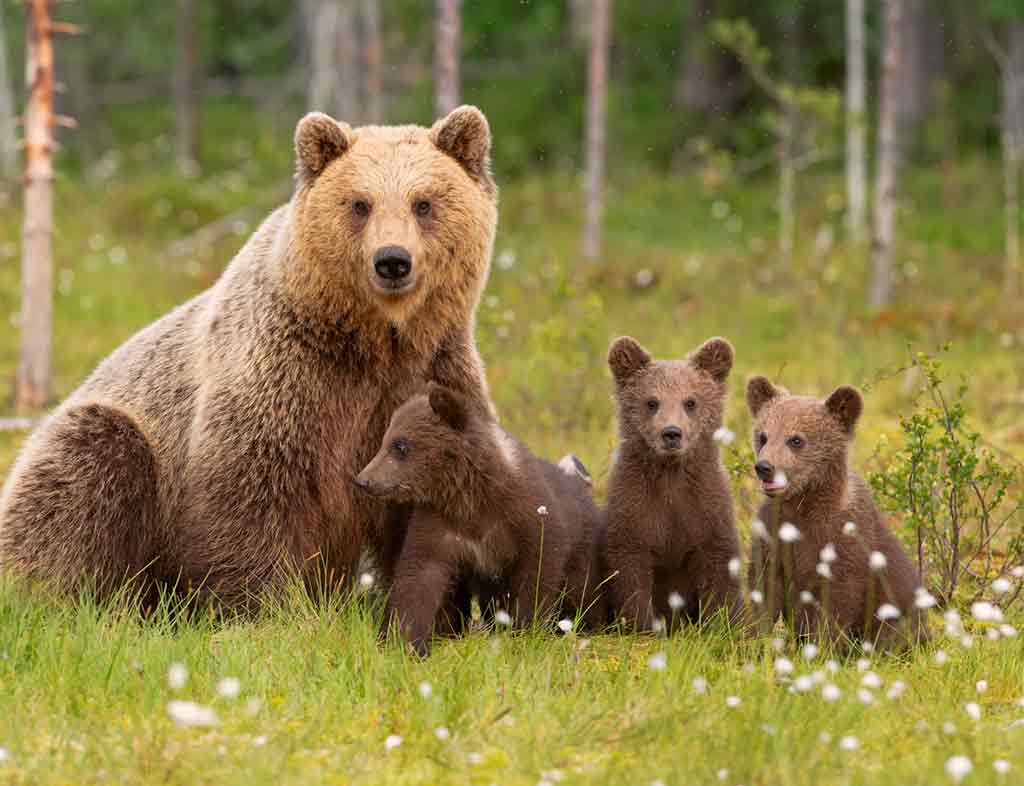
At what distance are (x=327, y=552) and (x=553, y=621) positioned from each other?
98 cm

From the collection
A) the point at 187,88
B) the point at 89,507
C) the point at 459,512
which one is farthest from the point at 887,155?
the point at 187,88

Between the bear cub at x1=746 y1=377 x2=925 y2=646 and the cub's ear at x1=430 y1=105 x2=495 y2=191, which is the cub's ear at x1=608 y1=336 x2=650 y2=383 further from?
the cub's ear at x1=430 y1=105 x2=495 y2=191

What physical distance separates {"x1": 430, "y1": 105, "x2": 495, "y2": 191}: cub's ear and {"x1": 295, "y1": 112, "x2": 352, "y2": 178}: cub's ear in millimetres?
382

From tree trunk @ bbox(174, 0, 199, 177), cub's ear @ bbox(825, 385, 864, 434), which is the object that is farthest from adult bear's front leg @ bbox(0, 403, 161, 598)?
tree trunk @ bbox(174, 0, 199, 177)

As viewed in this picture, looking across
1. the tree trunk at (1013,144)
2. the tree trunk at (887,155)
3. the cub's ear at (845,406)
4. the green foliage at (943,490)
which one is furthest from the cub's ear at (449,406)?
the tree trunk at (1013,144)

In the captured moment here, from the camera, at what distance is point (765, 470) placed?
5094 millimetres

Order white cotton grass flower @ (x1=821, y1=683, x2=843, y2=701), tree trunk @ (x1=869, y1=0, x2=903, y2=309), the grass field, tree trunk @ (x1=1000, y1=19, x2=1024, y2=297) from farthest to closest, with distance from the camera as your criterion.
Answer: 1. tree trunk @ (x1=1000, y1=19, x2=1024, y2=297)
2. tree trunk @ (x1=869, y1=0, x2=903, y2=309)
3. the grass field
4. white cotton grass flower @ (x1=821, y1=683, x2=843, y2=701)

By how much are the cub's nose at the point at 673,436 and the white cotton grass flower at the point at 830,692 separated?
117 centimetres

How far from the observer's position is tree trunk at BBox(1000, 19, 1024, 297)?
15016mm

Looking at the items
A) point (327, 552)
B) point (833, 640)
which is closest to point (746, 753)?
point (833, 640)

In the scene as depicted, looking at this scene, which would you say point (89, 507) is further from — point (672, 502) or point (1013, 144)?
point (1013, 144)

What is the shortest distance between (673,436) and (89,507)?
2.45 meters

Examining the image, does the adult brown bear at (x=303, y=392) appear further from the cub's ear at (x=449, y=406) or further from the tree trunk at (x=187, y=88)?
the tree trunk at (x=187, y=88)

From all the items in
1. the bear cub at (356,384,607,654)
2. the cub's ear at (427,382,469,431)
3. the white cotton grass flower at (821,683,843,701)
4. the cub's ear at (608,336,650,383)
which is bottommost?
the white cotton grass flower at (821,683,843,701)
